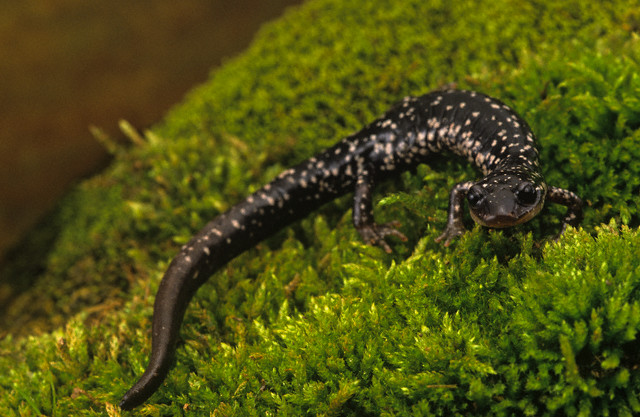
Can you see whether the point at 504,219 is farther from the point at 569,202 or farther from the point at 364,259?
the point at 364,259

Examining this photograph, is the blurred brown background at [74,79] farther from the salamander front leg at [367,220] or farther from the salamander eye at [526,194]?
the salamander eye at [526,194]

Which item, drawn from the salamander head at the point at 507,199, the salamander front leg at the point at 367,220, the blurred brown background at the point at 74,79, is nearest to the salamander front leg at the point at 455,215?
the salamander head at the point at 507,199

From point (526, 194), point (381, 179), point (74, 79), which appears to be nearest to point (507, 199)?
point (526, 194)

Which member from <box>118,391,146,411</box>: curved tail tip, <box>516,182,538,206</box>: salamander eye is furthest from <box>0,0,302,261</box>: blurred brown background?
<box>516,182,538,206</box>: salamander eye

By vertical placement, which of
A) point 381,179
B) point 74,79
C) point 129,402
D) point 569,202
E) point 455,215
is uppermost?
point 74,79

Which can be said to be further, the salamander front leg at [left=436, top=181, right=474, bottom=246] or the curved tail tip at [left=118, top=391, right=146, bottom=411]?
the salamander front leg at [left=436, top=181, right=474, bottom=246]

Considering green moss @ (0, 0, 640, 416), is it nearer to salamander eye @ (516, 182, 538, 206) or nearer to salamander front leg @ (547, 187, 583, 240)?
salamander front leg @ (547, 187, 583, 240)

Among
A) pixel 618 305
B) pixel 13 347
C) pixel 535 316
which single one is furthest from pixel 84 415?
pixel 618 305
